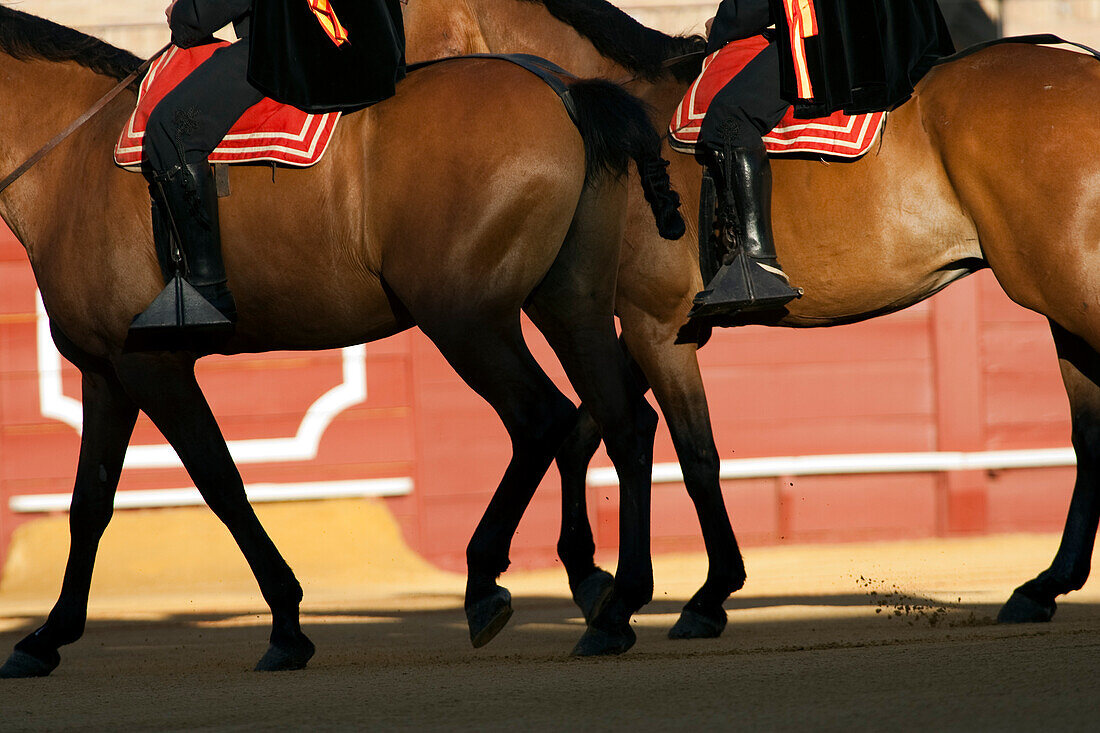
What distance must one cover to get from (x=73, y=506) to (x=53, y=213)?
1.08 meters

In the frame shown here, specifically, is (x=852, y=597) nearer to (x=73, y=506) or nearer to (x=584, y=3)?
(x=584, y=3)

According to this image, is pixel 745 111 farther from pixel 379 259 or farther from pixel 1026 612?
pixel 1026 612

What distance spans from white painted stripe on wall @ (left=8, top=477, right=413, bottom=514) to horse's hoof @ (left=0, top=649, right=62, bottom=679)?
3.71m

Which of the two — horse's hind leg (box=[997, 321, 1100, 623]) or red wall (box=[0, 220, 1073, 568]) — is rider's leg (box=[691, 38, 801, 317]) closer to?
horse's hind leg (box=[997, 321, 1100, 623])

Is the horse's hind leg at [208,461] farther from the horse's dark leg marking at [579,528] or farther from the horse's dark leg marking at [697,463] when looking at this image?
the horse's dark leg marking at [697,463]

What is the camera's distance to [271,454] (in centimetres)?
868

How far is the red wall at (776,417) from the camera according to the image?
8680mm

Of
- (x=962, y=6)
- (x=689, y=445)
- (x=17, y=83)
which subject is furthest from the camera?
(x=962, y=6)

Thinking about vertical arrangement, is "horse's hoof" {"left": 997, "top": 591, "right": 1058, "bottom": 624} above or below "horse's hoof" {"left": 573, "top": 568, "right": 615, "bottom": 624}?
below

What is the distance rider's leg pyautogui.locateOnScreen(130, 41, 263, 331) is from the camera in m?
4.36

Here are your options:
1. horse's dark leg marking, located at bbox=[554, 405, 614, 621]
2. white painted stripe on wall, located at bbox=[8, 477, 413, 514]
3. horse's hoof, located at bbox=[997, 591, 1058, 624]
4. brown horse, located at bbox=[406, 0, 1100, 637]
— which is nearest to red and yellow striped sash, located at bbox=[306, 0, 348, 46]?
brown horse, located at bbox=[406, 0, 1100, 637]

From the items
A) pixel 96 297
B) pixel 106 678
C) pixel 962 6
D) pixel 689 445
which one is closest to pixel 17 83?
pixel 96 297

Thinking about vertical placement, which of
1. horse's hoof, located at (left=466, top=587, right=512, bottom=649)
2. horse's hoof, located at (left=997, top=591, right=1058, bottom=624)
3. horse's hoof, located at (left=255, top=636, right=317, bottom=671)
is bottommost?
horse's hoof, located at (left=997, top=591, right=1058, bottom=624)

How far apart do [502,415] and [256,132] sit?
4.06 feet
